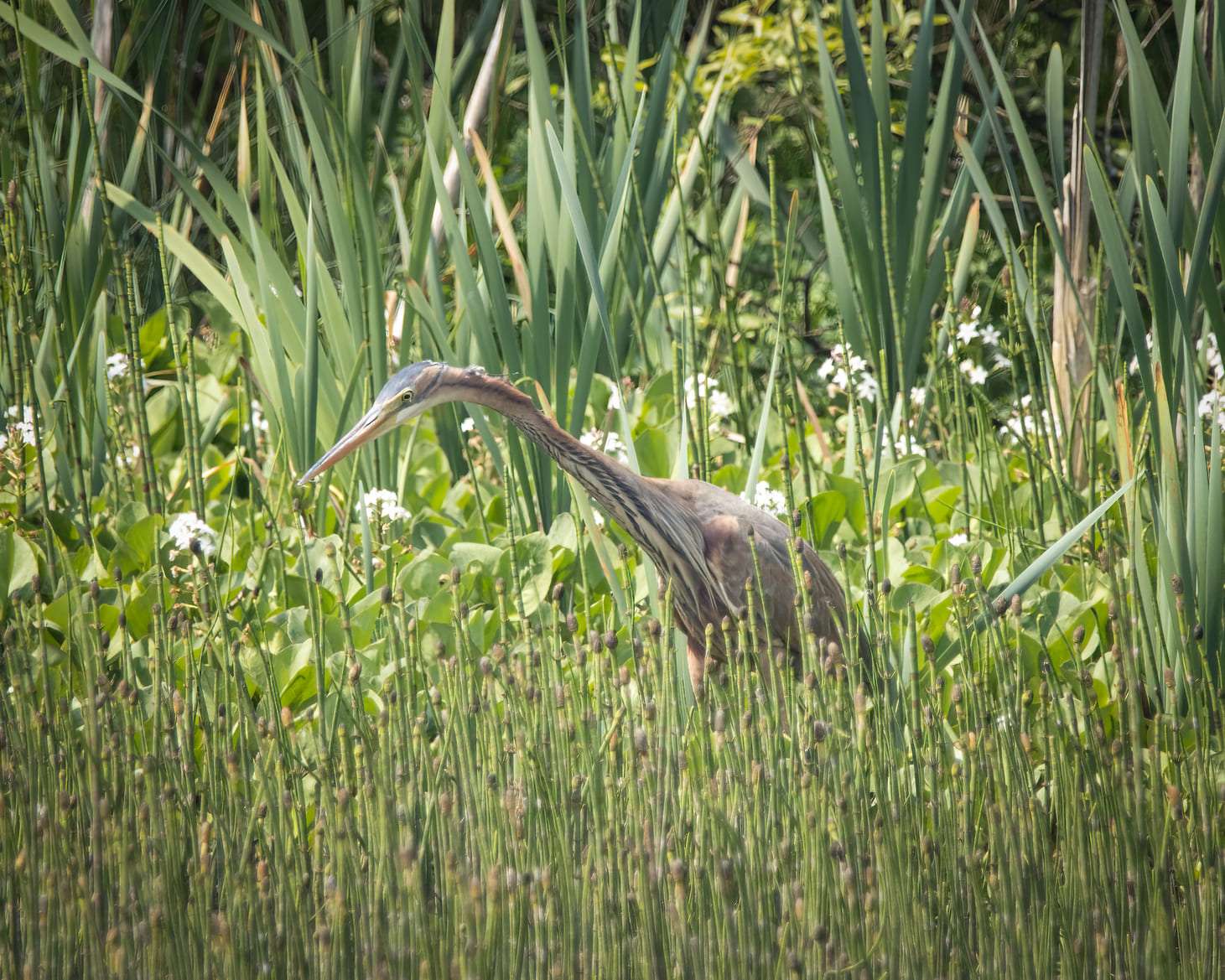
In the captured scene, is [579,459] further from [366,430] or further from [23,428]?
[23,428]

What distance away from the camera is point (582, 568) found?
200 centimetres

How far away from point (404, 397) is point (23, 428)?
0.82m

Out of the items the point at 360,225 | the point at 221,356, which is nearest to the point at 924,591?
the point at 360,225

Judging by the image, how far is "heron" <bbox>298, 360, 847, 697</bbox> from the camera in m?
2.01

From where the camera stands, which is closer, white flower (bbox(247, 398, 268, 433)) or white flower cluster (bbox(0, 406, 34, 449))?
white flower cluster (bbox(0, 406, 34, 449))

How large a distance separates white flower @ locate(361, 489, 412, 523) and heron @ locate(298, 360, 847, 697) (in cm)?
18

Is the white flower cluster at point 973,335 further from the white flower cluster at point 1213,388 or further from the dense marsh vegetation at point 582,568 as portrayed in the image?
the white flower cluster at point 1213,388

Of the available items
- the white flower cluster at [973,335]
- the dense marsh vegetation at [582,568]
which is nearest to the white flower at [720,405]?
the dense marsh vegetation at [582,568]

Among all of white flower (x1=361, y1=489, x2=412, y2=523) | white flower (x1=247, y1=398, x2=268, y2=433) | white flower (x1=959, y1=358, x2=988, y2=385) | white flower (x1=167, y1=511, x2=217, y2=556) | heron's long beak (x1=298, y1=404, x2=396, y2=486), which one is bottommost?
white flower (x1=247, y1=398, x2=268, y2=433)

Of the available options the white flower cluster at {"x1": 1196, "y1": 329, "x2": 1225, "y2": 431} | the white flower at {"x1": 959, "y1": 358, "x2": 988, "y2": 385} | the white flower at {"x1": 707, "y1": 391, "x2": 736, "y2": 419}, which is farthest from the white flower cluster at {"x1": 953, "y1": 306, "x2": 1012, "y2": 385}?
the white flower at {"x1": 707, "y1": 391, "x2": 736, "y2": 419}

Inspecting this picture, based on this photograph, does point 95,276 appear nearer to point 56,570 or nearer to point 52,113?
point 56,570

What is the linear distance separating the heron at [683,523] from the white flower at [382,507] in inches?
7.1

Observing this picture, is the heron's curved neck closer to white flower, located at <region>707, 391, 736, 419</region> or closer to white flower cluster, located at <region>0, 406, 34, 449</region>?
white flower cluster, located at <region>0, 406, 34, 449</region>

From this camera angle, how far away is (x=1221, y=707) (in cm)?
156
